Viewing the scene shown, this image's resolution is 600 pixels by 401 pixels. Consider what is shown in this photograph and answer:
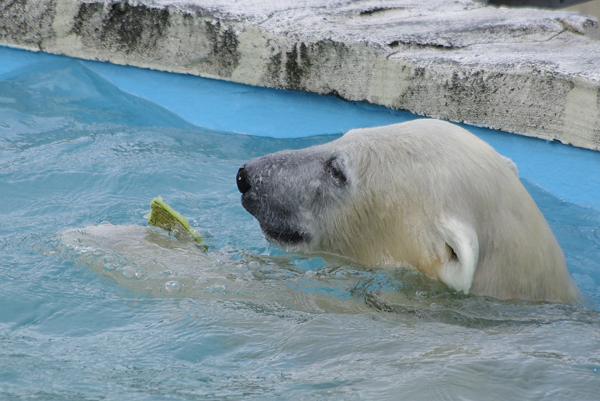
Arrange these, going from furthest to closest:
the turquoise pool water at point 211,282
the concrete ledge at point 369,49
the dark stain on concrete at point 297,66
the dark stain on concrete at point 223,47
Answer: the dark stain on concrete at point 223,47, the dark stain on concrete at point 297,66, the concrete ledge at point 369,49, the turquoise pool water at point 211,282

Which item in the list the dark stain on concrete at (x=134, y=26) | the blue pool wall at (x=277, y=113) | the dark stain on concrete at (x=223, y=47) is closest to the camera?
the blue pool wall at (x=277, y=113)

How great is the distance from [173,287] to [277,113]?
97.8 inches

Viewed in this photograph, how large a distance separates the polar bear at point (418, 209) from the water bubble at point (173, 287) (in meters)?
0.47

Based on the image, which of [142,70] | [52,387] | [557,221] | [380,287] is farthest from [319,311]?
[142,70]

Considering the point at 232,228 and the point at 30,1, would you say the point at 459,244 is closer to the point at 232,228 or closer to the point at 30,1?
the point at 232,228

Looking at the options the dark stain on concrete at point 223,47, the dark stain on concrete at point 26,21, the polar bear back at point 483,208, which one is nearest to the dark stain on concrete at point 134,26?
the dark stain on concrete at point 223,47

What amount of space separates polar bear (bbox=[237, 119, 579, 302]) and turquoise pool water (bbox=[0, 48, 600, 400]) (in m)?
0.12

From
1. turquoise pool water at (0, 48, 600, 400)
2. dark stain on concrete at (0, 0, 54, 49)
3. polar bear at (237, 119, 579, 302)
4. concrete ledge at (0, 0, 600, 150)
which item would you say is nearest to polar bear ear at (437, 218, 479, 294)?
polar bear at (237, 119, 579, 302)

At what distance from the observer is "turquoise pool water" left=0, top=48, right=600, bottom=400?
74.0 inches

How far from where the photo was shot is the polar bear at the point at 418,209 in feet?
8.11

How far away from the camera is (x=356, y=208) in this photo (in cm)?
279

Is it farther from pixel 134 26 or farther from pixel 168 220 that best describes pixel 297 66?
pixel 168 220

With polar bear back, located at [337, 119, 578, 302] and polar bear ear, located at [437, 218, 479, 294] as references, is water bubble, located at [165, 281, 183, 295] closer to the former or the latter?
polar bear back, located at [337, 119, 578, 302]

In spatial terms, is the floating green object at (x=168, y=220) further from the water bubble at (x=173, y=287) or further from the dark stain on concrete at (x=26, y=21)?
the dark stain on concrete at (x=26, y=21)
